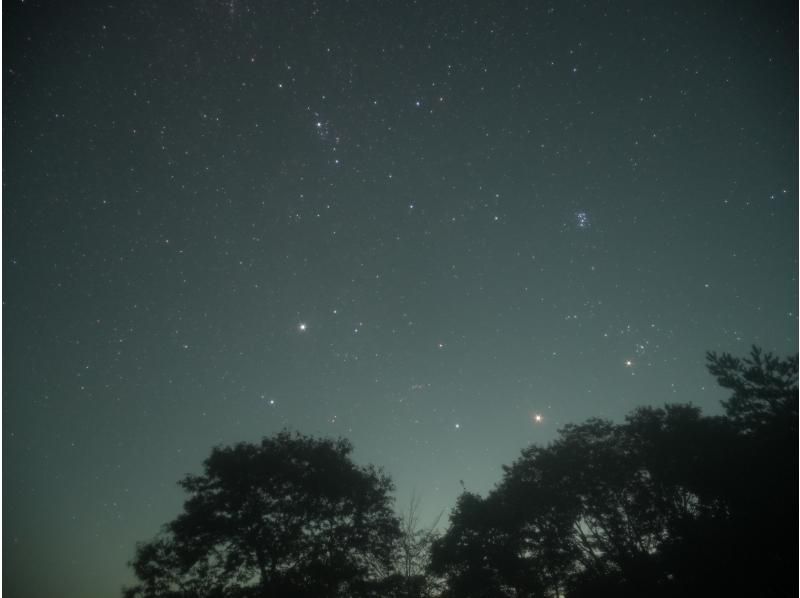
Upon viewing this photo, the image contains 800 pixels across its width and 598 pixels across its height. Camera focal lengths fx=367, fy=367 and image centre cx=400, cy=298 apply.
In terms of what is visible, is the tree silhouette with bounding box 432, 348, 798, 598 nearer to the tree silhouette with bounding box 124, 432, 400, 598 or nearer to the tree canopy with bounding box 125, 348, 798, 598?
the tree canopy with bounding box 125, 348, 798, 598

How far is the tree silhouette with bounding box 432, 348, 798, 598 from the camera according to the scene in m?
17.2

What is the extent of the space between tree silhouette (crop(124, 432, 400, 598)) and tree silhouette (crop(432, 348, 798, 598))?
39.7 feet

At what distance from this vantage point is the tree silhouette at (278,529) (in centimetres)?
1970

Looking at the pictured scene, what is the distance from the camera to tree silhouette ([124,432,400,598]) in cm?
1970

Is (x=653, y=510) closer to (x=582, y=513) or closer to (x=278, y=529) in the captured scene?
(x=582, y=513)

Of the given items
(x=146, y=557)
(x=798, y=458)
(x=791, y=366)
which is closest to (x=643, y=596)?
(x=798, y=458)

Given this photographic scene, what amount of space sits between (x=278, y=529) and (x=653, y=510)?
24387mm

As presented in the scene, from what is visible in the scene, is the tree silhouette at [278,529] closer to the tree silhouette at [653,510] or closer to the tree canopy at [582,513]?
the tree canopy at [582,513]

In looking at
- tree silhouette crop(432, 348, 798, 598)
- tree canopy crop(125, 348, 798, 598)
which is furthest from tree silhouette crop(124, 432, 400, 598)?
tree silhouette crop(432, 348, 798, 598)

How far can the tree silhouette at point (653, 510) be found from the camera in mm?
17188

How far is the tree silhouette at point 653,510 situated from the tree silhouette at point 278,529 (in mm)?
12108

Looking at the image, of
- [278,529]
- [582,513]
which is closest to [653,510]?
[582,513]

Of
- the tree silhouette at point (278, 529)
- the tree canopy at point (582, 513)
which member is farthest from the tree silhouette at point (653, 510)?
the tree silhouette at point (278, 529)

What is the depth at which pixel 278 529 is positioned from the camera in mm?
20906
